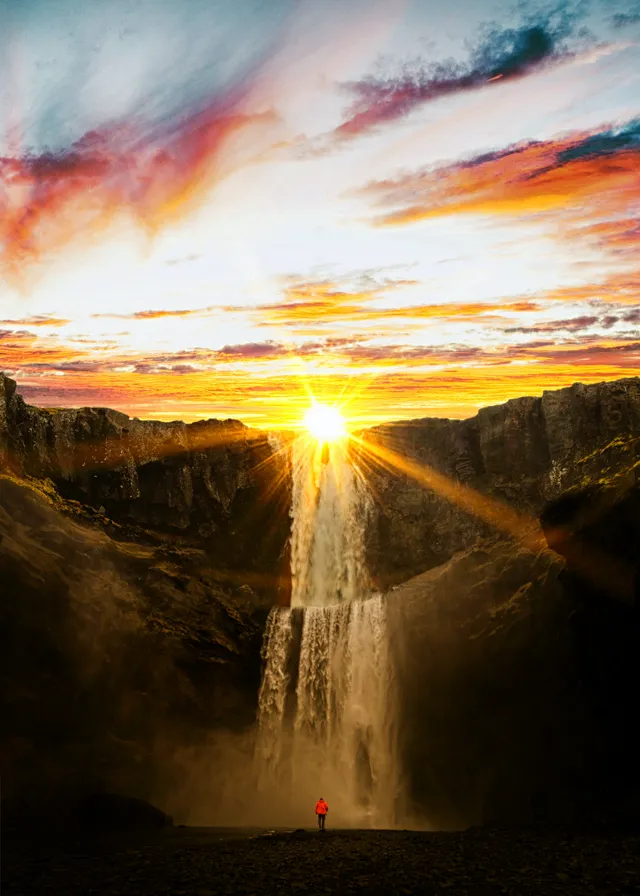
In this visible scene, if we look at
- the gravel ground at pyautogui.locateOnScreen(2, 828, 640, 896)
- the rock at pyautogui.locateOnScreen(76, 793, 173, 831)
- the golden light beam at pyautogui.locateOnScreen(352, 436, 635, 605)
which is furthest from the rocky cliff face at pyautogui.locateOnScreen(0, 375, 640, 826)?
the gravel ground at pyautogui.locateOnScreen(2, 828, 640, 896)

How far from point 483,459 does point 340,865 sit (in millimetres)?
54422

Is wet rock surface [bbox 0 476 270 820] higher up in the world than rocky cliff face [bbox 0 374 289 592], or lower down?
lower down

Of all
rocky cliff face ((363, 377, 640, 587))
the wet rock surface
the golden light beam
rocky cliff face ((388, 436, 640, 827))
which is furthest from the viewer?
rocky cliff face ((363, 377, 640, 587))

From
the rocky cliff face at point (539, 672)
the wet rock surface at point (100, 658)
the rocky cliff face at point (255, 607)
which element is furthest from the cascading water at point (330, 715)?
the wet rock surface at point (100, 658)

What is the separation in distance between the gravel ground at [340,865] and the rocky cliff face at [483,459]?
41768 mm

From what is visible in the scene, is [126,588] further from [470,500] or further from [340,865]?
[470,500]

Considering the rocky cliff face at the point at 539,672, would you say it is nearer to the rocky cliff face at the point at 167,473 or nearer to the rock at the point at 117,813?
the rock at the point at 117,813

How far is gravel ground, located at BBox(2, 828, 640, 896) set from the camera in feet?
85.4

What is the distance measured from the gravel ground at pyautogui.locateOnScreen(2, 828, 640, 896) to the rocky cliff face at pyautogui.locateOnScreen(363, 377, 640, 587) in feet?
137

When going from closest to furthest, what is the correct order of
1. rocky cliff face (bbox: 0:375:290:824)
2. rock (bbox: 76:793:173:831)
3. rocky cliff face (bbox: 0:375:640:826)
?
rocky cliff face (bbox: 0:375:640:826)
rock (bbox: 76:793:173:831)
rocky cliff face (bbox: 0:375:290:824)

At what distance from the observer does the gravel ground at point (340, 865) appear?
2603 cm

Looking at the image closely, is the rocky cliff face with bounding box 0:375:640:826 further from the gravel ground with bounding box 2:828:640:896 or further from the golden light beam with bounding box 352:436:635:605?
the gravel ground with bounding box 2:828:640:896

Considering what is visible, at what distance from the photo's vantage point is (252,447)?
7650 cm

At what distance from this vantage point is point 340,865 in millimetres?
30562
